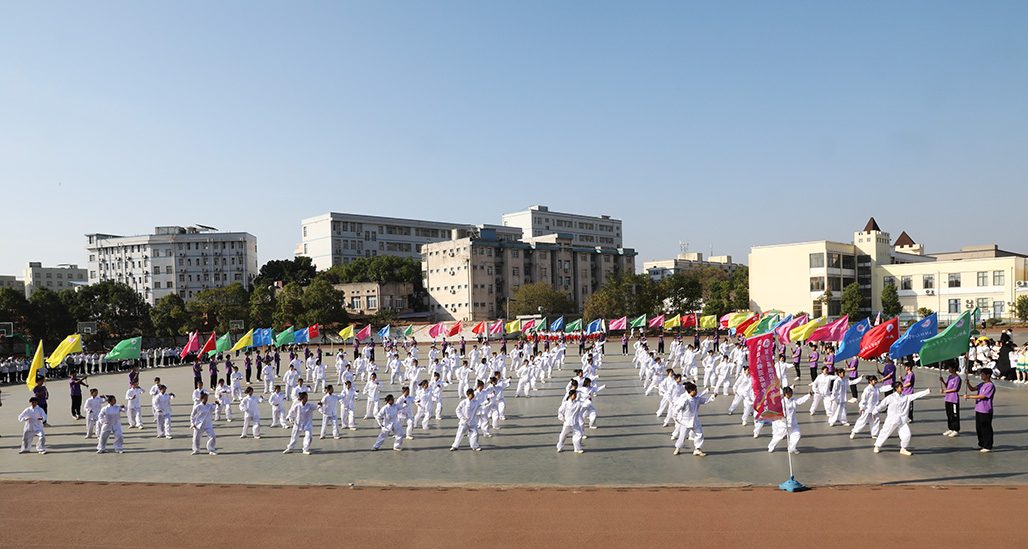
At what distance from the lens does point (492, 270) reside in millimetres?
73562

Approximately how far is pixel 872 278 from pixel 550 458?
60934mm

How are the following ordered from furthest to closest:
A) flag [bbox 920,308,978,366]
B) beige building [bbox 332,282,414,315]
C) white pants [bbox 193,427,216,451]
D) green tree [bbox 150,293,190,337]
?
beige building [bbox 332,282,414,315]
green tree [bbox 150,293,190,337]
flag [bbox 920,308,978,366]
white pants [bbox 193,427,216,451]

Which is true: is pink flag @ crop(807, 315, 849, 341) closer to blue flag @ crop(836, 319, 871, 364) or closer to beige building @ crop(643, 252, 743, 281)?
blue flag @ crop(836, 319, 871, 364)

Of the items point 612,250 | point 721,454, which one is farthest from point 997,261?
point 721,454

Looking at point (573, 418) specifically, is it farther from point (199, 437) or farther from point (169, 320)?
point (169, 320)

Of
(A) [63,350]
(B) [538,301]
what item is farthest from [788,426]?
(B) [538,301]

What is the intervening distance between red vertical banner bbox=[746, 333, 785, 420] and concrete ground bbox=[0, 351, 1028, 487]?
1019 mm

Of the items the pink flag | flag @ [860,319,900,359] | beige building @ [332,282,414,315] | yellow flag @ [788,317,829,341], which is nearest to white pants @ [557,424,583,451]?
flag @ [860,319,900,359]

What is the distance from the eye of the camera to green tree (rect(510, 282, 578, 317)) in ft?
215

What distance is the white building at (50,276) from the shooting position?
4478 inches

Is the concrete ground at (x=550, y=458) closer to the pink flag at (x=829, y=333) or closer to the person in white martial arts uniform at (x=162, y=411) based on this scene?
the person in white martial arts uniform at (x=162, y=411)

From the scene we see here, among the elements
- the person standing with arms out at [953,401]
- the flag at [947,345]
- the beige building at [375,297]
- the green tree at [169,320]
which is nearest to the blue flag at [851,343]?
the flag at [947,345]

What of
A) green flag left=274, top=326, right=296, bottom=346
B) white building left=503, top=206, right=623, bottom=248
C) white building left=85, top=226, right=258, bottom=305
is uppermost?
white building left=503, top=206, right=623, bottom=248

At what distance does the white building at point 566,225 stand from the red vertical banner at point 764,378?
95.5 metres
